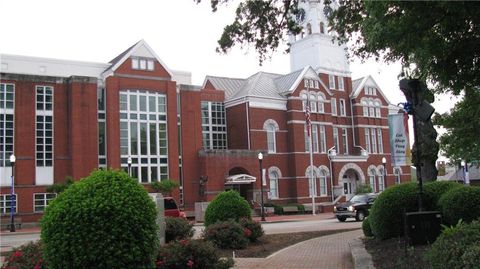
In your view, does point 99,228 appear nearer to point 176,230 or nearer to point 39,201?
point 176,230

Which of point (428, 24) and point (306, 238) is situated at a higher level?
point (428, 24)

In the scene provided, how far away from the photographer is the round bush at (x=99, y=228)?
7191mm

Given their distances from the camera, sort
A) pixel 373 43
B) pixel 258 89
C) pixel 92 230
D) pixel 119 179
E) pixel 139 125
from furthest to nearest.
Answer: pixel 258 89 → pixel 139 125 → pixel 373 43 → pixel 119 179 → pixel 92 230

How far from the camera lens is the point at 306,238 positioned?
19.6 meters

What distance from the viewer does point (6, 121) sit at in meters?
40.7

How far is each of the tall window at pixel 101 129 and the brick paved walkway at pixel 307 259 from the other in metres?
31.2

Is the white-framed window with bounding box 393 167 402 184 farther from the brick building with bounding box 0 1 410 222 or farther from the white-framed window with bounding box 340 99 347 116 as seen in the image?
the white-framed window with bounding box 340 99 347 116

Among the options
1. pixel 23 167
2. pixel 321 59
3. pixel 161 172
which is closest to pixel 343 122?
pixel 321 59

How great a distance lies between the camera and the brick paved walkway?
11.7m

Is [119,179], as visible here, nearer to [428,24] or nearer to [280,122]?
[428,24]

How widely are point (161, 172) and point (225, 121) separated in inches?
434

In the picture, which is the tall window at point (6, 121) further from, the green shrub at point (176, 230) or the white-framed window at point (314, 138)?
the white-framed window at point (314, 138)

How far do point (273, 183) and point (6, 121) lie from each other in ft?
84.5

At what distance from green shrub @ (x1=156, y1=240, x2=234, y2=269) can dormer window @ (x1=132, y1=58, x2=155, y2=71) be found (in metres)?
38.3
